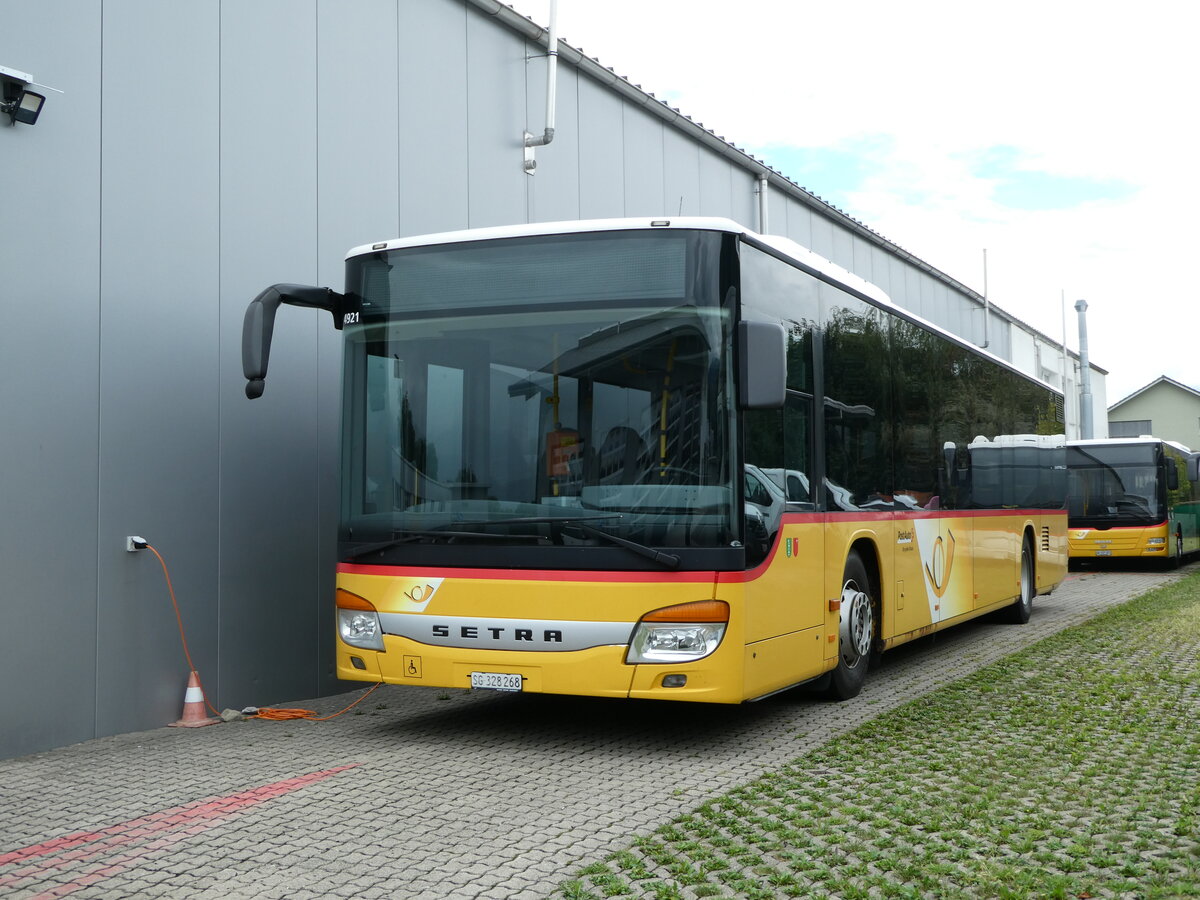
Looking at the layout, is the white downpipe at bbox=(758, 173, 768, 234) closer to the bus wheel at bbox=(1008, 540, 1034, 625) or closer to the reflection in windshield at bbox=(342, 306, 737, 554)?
the bus wheel at bbox=(1008, 540, 1034, 625)

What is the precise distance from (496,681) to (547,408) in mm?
1554

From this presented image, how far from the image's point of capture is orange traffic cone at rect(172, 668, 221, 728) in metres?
8.36

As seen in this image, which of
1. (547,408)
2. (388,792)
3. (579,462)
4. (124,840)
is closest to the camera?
(124,840)

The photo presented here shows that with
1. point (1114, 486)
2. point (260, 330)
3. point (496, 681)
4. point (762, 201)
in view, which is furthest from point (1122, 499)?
point (260, 330)

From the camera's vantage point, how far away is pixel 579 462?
6918 millimetres

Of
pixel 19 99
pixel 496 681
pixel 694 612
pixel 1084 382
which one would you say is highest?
pixel 1084 382

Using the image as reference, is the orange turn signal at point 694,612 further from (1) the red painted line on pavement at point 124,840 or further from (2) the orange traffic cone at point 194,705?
(2) the orange traffic cone at point 194,705

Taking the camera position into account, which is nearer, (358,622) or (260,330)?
(260,330)

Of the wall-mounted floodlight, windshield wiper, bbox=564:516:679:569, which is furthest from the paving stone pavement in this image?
the wall-mounted floodlight

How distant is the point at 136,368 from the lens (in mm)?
8141

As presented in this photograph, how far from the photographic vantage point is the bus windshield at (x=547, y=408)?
22.5 ft

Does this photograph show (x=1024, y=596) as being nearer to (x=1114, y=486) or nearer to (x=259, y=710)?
(x=259, y=710)

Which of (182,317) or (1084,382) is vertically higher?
(1084,382)

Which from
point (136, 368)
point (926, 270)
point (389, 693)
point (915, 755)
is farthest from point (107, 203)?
point (926, 270)
